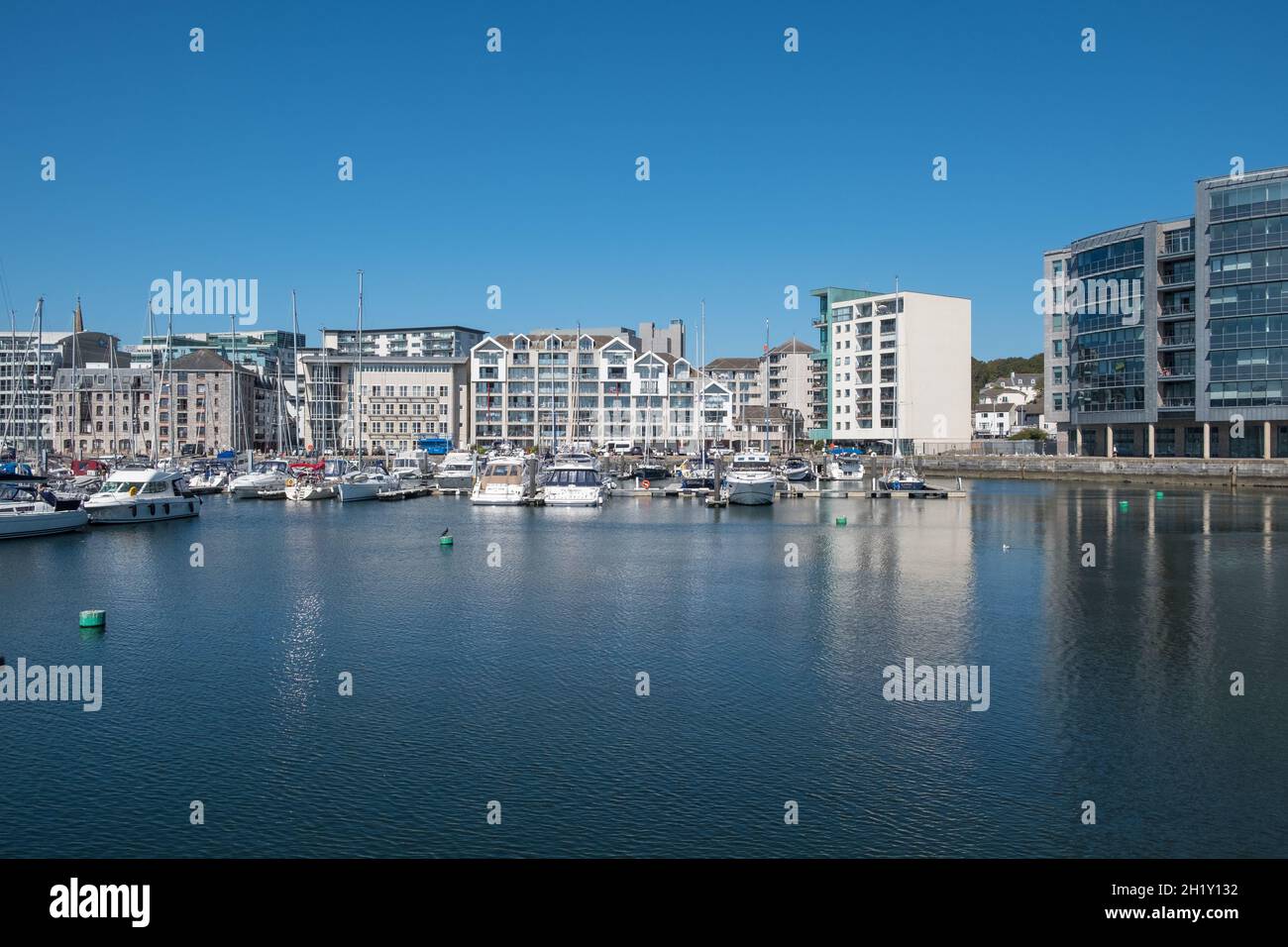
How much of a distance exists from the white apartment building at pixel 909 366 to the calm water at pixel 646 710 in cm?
9741

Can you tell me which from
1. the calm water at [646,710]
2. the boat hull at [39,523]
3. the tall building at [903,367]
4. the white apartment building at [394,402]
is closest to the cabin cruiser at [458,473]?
the boat hull at [39,523]

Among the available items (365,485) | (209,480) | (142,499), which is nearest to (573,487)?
(365,485)

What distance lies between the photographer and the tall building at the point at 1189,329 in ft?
292

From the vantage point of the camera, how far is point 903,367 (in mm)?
138000

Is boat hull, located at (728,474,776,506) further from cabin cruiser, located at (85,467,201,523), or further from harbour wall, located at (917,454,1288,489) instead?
harbour wall, located at (917,454,1288,489)

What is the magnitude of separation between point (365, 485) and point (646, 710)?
2538 inches

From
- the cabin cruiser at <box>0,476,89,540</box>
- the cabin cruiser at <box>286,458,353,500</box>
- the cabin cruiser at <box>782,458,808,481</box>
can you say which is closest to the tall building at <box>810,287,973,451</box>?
the cabin cruiser at <box>782,458,808,481</box>

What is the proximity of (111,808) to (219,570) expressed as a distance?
26.3 m

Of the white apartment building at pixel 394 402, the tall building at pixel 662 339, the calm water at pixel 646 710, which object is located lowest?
the calm water at pixel 646 710

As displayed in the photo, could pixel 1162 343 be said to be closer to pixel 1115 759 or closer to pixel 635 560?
pixel 635 560

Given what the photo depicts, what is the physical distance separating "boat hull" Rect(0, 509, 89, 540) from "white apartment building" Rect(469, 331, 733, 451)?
9531 cm

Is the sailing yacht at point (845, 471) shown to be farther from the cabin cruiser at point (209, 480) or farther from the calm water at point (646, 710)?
the cabin cruiser at point (209, 480)

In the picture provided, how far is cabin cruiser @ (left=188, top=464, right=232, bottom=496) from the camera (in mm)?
87269

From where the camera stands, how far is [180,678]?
23672mm
